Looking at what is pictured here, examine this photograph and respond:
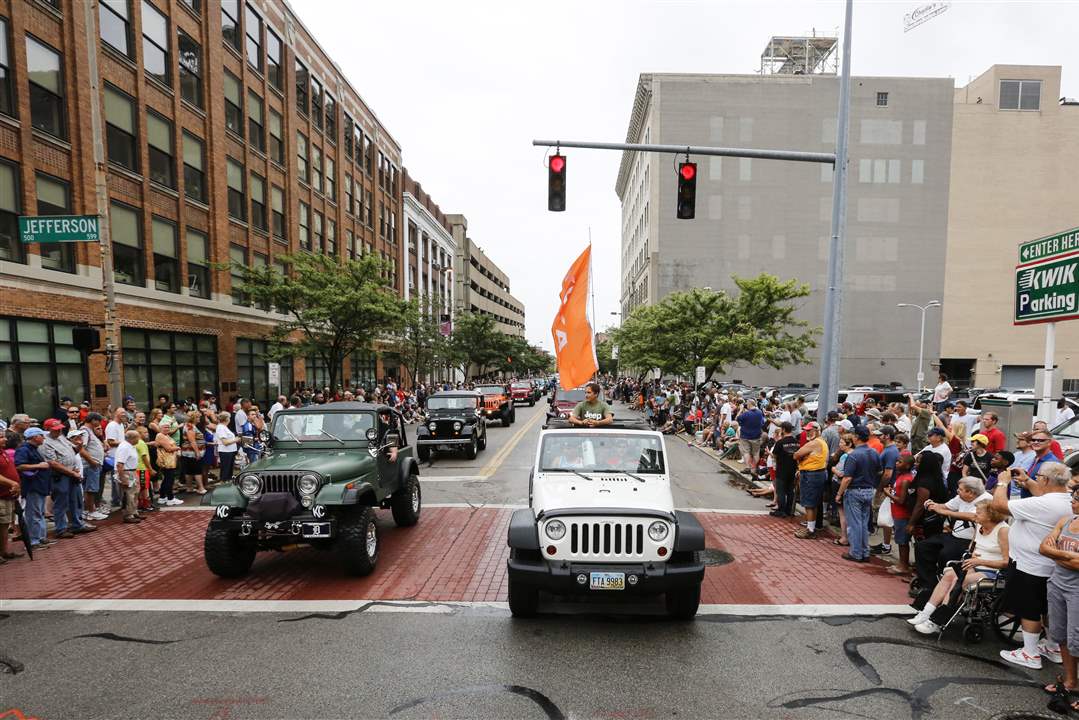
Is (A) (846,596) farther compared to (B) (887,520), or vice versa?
(B) (887,520)

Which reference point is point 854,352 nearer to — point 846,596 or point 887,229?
point 887,229

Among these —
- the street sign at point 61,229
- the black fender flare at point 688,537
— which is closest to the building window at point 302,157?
the street sign at point 61,229

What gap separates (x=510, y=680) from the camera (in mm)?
4691

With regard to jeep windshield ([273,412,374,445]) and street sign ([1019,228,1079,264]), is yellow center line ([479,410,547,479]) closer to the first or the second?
jeep windshield ([273,412,374,445])

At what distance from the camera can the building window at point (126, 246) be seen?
59.1 ft

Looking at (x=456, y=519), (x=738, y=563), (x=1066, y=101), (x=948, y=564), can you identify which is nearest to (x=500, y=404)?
(x=456, y=519)

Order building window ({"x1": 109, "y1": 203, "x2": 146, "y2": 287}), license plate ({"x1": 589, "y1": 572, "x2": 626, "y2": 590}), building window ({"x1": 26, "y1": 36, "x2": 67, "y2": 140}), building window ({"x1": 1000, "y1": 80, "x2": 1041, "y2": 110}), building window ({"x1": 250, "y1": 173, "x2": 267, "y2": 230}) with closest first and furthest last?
license plate ({"x1": 589, "y1": 572, "x2": 626, "y2": 590})
building window ({"x1": 26, "y1": 36, "x2": 67, "y2": 140})
building window ({"x1": 109, "y1": 203, "x2": 146, "y2": 287})
building window ({"x1": 250, "y1": 173, "x2": 267, "y2": 230})
building window ({"x1": 1000, "y1": 80, "x2": 1041, "y2": 110})

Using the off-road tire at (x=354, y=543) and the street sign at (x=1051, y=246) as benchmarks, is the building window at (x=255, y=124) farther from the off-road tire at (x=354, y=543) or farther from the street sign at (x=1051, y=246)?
the street sign at (x=1051, y=246)

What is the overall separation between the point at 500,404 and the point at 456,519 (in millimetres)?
16105

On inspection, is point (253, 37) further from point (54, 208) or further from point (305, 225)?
point (54, 208)

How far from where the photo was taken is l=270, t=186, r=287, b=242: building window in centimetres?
2747

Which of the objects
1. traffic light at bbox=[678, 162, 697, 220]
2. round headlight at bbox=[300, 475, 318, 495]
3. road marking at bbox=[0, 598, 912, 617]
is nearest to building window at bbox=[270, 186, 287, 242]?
traffic light at bbox=[678, 162, 697, 220]

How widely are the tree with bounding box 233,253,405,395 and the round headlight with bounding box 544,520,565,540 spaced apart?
17.5 m

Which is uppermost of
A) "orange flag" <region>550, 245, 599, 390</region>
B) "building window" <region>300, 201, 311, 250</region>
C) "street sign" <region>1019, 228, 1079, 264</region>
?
"building window" <region>300, 201, 311, 250</region>
